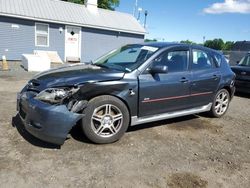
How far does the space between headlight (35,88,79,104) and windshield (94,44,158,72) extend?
3.63ft

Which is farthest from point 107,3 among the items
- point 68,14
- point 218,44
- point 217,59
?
point 218,44

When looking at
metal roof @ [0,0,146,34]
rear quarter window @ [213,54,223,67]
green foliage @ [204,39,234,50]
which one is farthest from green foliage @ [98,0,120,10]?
green foliage @ [204,39,234,50]

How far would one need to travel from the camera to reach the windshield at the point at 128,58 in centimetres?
470

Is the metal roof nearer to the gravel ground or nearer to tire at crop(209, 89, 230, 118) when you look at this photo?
the gravel ground

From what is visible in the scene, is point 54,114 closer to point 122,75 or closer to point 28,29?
point 122,75

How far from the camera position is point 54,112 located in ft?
12.2

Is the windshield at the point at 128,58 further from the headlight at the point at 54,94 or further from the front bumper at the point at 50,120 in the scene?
the front bumper at the point at 50,120

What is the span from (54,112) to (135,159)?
1340 mm

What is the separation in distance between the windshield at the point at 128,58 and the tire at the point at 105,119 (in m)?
0.69

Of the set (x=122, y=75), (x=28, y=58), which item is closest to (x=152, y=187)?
(x=122, y=75)

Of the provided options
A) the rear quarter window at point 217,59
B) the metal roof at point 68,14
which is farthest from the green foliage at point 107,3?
the rear quarter window at point 217,59

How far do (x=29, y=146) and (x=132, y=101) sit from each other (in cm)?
175

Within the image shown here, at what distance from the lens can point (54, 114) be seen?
3.71 meters

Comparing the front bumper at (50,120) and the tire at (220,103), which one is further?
the tire at (220,103)
